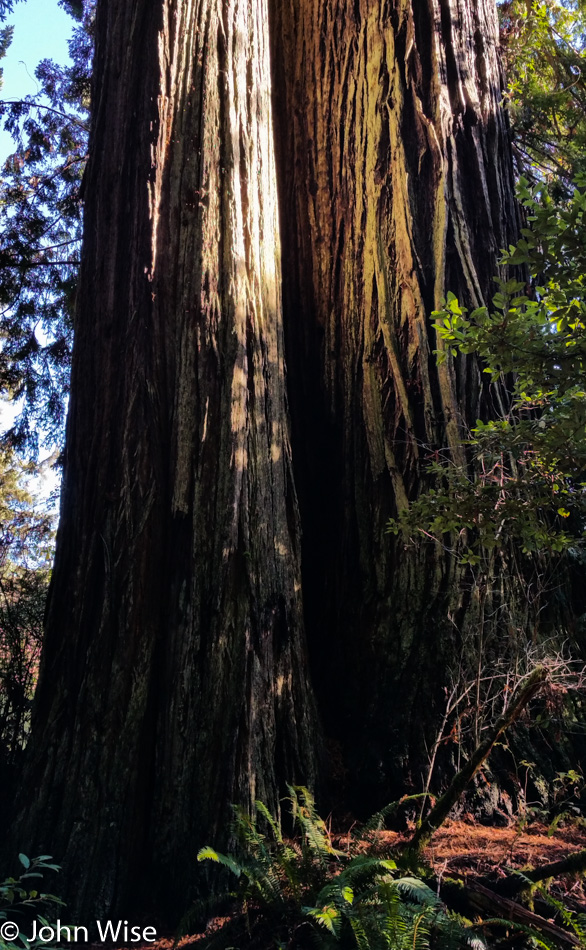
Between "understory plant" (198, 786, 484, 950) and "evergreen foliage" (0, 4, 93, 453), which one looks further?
"evergreen foliage" (0, 4, 93, 453)

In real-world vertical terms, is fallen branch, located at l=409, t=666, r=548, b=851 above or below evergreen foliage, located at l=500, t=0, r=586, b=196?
below

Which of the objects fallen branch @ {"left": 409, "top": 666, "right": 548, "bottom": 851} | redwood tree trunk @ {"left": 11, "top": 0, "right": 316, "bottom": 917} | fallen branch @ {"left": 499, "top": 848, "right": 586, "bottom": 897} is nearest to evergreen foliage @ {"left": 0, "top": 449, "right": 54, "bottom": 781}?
redwood tree trunk @ {"left": 11, "top": 0, "right": 316, "bottom": 917}

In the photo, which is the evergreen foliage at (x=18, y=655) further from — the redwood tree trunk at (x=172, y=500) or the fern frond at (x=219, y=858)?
the fern frond at (x=219, y=858)

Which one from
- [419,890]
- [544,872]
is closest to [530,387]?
[544,872]

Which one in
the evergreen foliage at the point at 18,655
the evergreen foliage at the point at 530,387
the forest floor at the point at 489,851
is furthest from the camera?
the evergreen foliage at the point at 18,655

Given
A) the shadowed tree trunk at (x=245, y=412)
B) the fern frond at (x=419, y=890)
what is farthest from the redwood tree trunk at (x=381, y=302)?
the fern frond at (x=419, y=890)

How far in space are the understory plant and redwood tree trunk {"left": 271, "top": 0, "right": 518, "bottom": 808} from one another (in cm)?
80

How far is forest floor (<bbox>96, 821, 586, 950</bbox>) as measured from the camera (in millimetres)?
2627

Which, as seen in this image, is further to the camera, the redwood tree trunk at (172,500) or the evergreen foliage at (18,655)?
the evergreen foliage at (18,655)

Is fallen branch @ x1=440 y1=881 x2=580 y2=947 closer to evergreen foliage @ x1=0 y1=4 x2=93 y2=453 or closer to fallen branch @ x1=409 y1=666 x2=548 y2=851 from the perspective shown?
fallen branch @ x1=409 y1=666 x2=548 y2=851

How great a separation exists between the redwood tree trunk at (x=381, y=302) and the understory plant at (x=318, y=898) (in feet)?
2.61

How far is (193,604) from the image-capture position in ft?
10.7

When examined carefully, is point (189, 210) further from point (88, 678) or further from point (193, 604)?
point (88, 678)

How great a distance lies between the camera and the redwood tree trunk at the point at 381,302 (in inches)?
146
